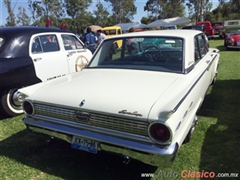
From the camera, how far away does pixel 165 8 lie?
5509 cm

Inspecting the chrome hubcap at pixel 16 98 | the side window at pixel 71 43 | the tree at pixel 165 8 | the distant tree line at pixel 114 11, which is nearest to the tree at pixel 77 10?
the distant tree line at pixel 114 11

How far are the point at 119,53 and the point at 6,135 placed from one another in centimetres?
225

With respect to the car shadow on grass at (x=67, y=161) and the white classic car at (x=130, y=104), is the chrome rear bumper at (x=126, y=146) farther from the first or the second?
the car shadow on grass at (x=67, y=161)

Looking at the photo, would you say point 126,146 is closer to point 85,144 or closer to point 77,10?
point 85,144

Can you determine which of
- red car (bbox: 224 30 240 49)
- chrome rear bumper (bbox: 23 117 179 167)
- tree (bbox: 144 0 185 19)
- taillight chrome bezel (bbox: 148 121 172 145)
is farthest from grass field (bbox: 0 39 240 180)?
tree (bbox: 144 0 185 19)

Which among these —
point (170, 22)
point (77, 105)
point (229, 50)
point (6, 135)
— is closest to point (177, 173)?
point (77, 105)

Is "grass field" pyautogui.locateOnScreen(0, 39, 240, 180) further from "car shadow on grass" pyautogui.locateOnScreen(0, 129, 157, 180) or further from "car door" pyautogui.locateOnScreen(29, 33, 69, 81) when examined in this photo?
"car door" pyautogui.locateOnScreen(29, 33, 69, 81)

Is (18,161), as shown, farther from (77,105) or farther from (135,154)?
(135,154)

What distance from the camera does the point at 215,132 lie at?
3.68m

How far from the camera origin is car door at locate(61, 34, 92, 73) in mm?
5715

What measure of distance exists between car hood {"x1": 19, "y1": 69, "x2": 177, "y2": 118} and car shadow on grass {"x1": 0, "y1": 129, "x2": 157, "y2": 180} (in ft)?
2.26

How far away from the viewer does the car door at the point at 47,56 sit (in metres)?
4.86

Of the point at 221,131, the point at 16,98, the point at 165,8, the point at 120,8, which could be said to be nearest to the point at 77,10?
the point at 120,8

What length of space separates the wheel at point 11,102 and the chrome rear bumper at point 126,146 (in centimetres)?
200
